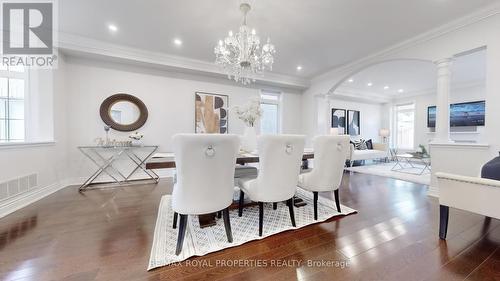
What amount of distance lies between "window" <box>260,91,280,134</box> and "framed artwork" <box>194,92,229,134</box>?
1.21 metres

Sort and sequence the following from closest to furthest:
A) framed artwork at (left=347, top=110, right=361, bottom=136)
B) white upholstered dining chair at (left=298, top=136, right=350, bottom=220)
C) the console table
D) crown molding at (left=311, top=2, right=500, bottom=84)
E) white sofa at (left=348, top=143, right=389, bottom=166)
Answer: white upholstered dining chair at (left=298, top=136, right=350, bottom=220)
crown molding at (left=311, top=2, right=500, bottom=84)
the console table
white sofa at (left=348, top=143, right=389, bottom=166)
framed artwork at (left=347, top=110, right=361, bottom=136)

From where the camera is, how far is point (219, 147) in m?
1.44

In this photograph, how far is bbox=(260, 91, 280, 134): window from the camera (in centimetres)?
565

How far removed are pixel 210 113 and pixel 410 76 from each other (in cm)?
568

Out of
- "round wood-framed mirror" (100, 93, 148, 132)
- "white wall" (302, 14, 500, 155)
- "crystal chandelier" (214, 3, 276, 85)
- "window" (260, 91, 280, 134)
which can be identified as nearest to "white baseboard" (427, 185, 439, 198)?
"white wall" (302, 14, 500, 155)

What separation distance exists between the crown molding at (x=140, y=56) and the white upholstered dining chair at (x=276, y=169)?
3.32 m

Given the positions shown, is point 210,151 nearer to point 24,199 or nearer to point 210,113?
point 24,199

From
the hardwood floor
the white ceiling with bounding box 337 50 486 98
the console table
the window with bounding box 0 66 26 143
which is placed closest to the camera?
the hardwood floor

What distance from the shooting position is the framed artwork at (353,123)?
7441 millimetres

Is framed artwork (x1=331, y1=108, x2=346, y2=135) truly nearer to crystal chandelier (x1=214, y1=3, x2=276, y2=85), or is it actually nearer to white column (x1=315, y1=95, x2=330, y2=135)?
white column (x1=315, y1=95, x2=330, y2=135)

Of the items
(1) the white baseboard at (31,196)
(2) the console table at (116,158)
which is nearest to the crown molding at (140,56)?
(2) the console table at (116,158)

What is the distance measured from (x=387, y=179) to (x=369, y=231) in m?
2.85

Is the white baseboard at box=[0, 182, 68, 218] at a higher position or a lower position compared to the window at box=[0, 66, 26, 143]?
lower

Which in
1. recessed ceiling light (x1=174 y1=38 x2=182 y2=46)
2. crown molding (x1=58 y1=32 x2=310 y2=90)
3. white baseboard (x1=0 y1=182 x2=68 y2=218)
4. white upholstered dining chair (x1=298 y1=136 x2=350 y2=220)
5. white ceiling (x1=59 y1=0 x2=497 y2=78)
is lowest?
white baseboard (x1=0 y1=182 x2=68 y2=218)
